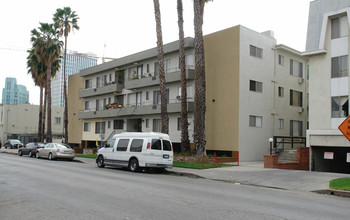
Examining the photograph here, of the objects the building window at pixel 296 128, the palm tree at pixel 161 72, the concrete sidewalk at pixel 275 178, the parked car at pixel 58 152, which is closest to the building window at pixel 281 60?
the building window at pixel 296 128

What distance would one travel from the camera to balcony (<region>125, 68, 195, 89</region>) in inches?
1176

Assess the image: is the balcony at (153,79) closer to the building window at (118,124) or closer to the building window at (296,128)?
the building window at (118,124)

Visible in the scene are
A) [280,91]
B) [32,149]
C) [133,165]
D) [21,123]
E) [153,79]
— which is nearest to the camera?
[133,165]

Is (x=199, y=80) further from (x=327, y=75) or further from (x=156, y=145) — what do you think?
(x=327, y=75)

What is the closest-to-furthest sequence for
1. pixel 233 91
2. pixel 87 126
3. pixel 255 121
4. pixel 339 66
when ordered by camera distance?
1. pixel 339 66
2. pixel 233 91
3. pixel 255 121
4. pixel 87 126

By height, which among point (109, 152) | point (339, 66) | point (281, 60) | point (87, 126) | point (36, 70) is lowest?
point (109, 152)

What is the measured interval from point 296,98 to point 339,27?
1152 cm

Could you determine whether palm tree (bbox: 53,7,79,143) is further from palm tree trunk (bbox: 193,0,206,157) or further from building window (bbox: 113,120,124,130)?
palm tree trunk (bbox: 193,0,206,157)

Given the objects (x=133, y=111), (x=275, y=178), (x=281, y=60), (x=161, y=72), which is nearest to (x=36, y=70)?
(x=133, y=111)

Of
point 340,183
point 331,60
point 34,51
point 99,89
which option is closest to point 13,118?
point 34,51

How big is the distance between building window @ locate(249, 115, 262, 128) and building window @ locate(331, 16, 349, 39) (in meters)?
8.78

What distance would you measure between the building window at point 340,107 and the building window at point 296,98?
9.88 metres

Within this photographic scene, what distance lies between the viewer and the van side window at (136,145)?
63.2 ft

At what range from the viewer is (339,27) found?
890 inches
